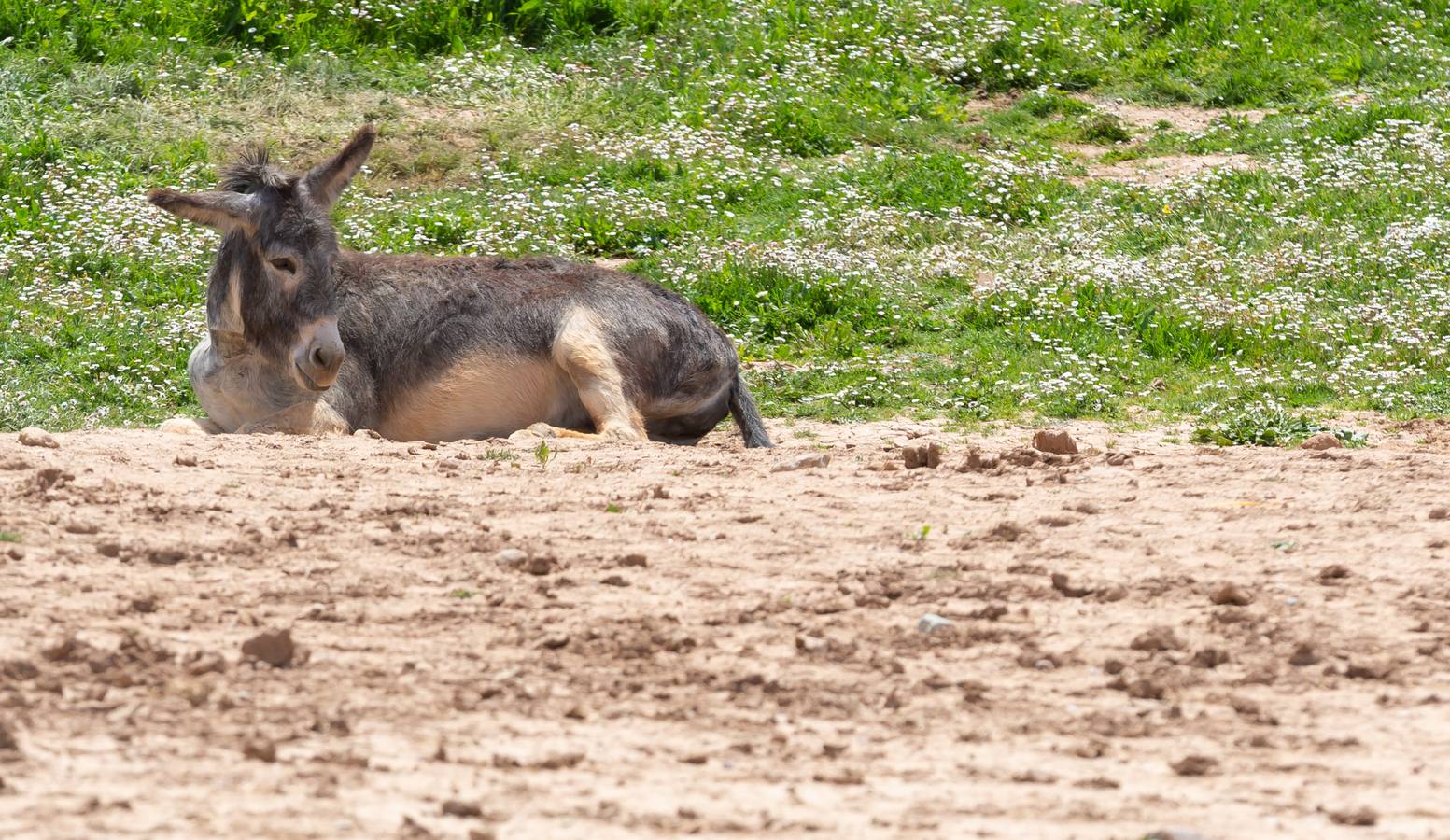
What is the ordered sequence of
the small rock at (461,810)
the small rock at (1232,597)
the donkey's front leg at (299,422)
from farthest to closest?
the donkey's front leg at (299,422) → the small rock at (1232,597) → the small rock at (461,810)

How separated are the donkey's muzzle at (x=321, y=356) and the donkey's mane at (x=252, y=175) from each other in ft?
2.62

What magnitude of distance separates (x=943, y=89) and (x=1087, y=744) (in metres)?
13.8

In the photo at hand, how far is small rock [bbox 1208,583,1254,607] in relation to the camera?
4.95 meters

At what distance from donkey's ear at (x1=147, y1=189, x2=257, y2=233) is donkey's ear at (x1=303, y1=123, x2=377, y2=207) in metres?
0.36

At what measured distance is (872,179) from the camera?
1437cm

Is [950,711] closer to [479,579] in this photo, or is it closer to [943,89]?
[479,579]

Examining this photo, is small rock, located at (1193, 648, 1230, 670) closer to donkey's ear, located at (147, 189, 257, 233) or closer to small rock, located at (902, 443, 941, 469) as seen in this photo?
small rock, located at (902, 443, 941, 469)

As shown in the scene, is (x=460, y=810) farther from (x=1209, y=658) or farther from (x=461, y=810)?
(x=1209, y=658)

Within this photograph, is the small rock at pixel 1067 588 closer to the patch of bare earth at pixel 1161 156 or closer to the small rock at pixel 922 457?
the small rock at pixel 922 457

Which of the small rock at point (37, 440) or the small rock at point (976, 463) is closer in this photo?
the small rock at point (37, 440)

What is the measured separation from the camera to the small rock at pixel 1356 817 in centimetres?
337

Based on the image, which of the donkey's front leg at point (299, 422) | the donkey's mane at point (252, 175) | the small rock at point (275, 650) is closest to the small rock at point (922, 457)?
the donkey's front leg at point (299, 422)

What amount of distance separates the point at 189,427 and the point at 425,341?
49.3 inches

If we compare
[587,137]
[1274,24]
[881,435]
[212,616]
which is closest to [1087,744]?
[212,616]
